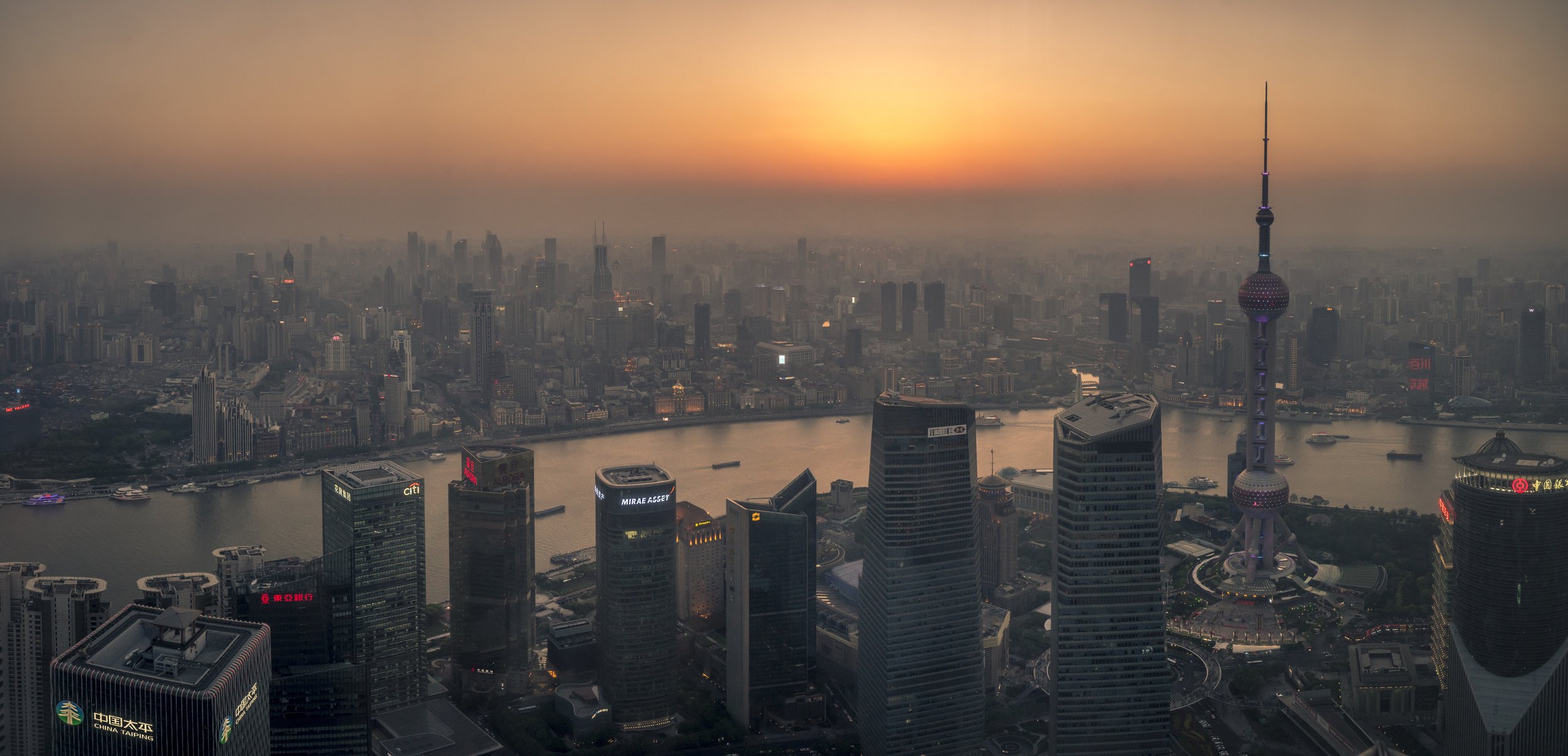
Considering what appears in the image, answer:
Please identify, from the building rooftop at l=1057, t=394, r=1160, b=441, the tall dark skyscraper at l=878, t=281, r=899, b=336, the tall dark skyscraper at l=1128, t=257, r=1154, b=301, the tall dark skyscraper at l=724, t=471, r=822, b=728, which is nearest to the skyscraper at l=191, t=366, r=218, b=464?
the tall dark skyscraper at l=724, t=471, r=822, b=728

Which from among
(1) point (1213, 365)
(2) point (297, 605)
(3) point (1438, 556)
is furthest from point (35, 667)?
(1) point (1213, 365)

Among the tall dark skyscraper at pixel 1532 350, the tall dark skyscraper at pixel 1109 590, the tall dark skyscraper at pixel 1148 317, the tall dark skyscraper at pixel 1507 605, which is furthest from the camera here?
the tall dark skyscraper at pixel 1148 317

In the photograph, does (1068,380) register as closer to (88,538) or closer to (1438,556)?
(1438,556)

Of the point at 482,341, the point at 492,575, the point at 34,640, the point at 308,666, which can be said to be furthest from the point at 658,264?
the point at 308,666

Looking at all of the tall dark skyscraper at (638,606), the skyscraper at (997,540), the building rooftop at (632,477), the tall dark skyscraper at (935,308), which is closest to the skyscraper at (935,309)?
the tall dark skyscraper at (935,308)

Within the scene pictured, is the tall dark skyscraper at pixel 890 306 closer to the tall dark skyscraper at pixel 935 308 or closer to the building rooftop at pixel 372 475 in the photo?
the tall dark skyscraper at pixel 935 308

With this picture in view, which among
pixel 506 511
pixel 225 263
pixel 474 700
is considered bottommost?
pixel 474 700
